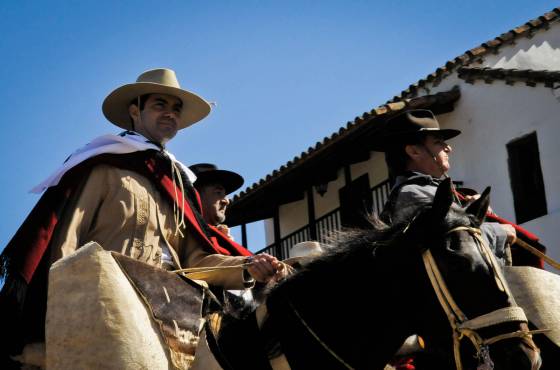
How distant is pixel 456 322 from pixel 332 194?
17498mm

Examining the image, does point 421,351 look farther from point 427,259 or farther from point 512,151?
point 512,151

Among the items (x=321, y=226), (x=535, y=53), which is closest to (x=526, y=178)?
(x=535, y=53)

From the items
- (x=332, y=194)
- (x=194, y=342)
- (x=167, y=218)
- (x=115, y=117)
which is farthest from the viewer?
(x=332, y=194)

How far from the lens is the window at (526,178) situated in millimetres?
16391

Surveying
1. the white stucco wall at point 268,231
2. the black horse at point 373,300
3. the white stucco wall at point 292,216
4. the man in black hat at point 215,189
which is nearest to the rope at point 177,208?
the black horse at point 373,300

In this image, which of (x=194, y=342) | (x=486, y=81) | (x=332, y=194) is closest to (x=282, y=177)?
(x=332, y=194)

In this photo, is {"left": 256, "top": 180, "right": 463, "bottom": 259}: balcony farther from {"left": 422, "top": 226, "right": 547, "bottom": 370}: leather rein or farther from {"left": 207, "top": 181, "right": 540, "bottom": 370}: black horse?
{"left": 422, "top": 226, "right": 547, "bottom": 370}: leather rein

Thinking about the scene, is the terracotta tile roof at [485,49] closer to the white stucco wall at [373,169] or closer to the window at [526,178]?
the white stucco wall at [373,169]

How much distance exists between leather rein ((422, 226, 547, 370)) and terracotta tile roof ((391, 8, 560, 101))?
46.2 feet

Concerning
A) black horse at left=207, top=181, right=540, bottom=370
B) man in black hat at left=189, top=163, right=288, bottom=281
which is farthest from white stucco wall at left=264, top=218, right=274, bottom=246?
black horse at left=207, top=181, right=540, bottom=370

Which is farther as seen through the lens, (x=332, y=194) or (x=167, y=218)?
(x=332, y=194)

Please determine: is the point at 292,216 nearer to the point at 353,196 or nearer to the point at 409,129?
the point at 353,196

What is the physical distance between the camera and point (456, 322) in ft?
11.8

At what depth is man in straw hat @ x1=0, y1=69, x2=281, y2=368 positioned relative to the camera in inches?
179
